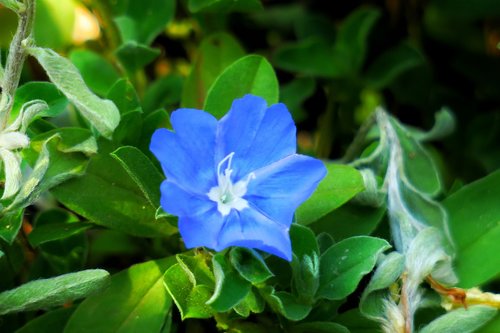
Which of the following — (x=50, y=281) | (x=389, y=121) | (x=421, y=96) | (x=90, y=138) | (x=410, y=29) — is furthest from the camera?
(x=410, y=29)

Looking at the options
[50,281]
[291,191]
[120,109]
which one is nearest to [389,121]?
[291,191]

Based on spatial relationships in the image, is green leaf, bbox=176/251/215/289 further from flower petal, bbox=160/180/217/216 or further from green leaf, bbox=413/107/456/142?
green leaf, bbox=413/107/456/142

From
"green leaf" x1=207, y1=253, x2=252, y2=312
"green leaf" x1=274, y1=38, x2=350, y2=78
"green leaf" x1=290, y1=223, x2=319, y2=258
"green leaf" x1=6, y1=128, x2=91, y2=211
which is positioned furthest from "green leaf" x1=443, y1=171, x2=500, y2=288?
"green leaf" x1=6, y1=128, x2=91, y2=211

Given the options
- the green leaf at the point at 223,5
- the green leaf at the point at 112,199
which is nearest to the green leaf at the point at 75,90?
the green leaf at the point at 112,199

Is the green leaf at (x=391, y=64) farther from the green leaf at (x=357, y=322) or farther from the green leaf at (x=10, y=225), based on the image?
the green leaf at (x=10, y=225)

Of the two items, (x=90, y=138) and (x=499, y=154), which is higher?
(x=90, y=138)

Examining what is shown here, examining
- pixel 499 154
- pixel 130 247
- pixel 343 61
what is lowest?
pixel 130 247

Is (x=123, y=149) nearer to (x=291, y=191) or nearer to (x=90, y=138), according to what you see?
(x=90, y=138)
